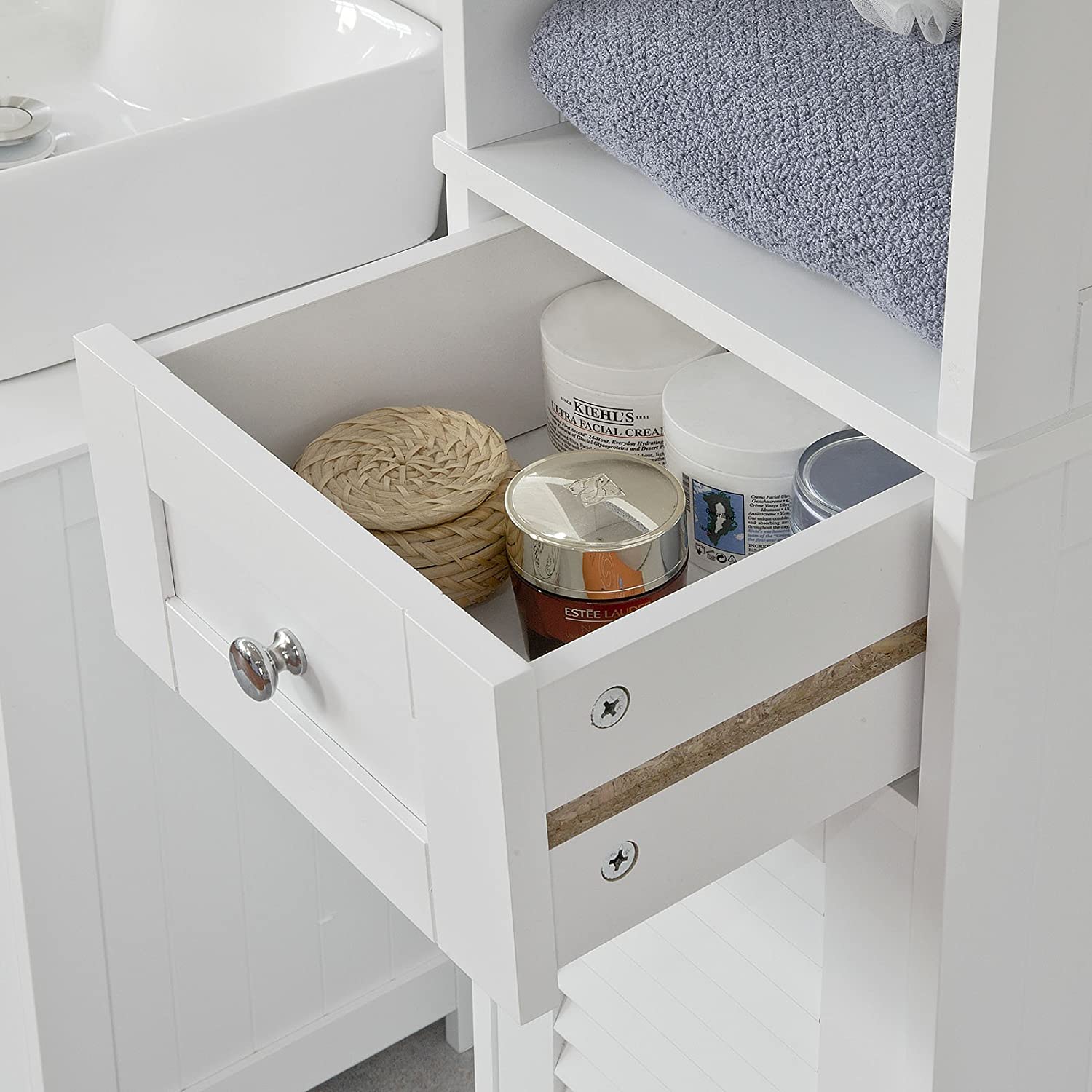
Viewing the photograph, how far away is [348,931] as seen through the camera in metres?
1.25

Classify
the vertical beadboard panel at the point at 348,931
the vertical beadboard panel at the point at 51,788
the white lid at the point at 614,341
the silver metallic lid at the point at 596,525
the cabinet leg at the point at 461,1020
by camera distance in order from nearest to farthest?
the silver metallic lid at the point at 596,525
the white lid at the point at 614,341
the vertical beadboard panel at the point at 51,788
the vertical beadboard panel at the point at 348,931
the cabinet leg at the point at 461,1020

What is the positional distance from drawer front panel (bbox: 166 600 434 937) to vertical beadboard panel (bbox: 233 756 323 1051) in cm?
41

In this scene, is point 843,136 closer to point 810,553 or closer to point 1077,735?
point 810,553

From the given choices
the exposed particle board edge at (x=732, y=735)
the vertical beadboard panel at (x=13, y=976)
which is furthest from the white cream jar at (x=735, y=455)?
the vertical beadboard panel at (x=13, y=976)

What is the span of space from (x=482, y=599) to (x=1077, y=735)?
0.27 meters

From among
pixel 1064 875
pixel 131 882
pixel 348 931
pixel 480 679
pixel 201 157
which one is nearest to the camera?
pixel 480 679

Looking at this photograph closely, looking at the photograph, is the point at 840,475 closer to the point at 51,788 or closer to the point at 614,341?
the point at 614,341

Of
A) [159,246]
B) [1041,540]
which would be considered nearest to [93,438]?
[159,246]

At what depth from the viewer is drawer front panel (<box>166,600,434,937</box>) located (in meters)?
0.59

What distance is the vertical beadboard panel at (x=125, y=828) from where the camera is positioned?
980 millimetres

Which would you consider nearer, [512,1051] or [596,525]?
[596,525]

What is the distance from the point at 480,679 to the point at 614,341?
314 millimetres

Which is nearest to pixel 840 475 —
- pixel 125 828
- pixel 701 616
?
pixel 701 616

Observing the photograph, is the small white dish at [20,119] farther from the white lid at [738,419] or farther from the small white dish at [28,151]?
the white lid at [738,419]
